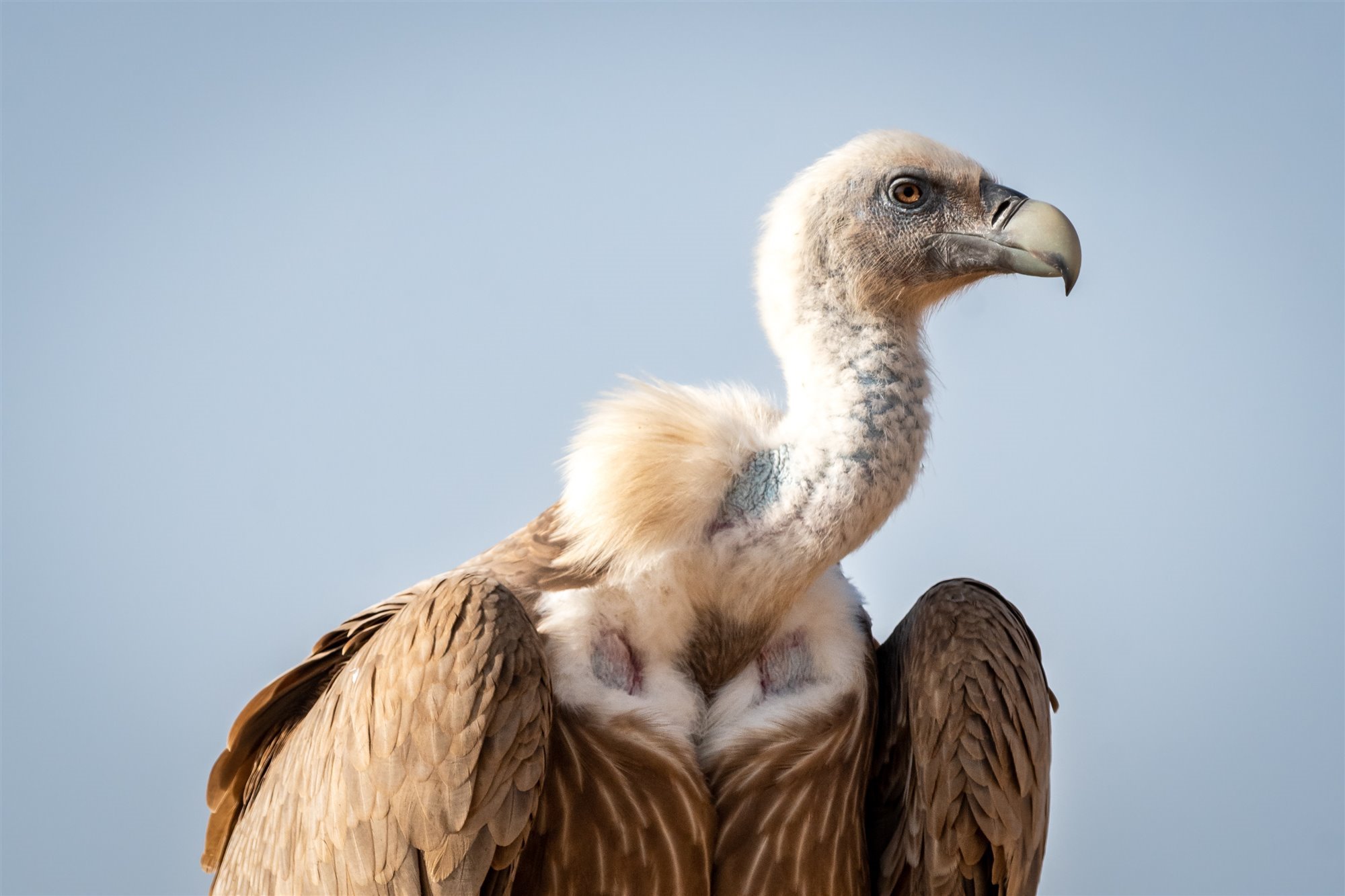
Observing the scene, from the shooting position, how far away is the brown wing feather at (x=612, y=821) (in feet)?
12.9

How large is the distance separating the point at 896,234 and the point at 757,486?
2.86ft

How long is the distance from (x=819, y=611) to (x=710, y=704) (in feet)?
1.38

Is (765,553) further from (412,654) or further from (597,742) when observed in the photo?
(412,654)

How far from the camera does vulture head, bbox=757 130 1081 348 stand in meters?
4.07

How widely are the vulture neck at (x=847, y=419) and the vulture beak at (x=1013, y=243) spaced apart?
0.35 metres

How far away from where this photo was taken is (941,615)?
4.23 metres

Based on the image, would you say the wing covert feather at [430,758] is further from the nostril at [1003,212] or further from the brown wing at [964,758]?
the nostril at [1003,212]

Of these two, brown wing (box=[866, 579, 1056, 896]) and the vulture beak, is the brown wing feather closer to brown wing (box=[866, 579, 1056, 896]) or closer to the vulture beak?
brown wing (box=[866, 579, 1056, 896])

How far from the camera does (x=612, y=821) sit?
3.94m

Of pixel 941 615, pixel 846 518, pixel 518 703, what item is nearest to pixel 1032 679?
pixel 941 615

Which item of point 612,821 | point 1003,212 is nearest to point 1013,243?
point 1003,212

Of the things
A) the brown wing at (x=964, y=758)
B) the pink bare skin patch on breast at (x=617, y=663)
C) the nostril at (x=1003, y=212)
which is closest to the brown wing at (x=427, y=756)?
the pink bare skin patch on breast at (x=617, y=663)

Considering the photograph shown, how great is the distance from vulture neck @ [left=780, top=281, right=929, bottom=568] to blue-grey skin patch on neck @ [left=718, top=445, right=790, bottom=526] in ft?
0.10

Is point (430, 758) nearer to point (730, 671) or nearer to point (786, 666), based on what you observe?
point (730, 671)
